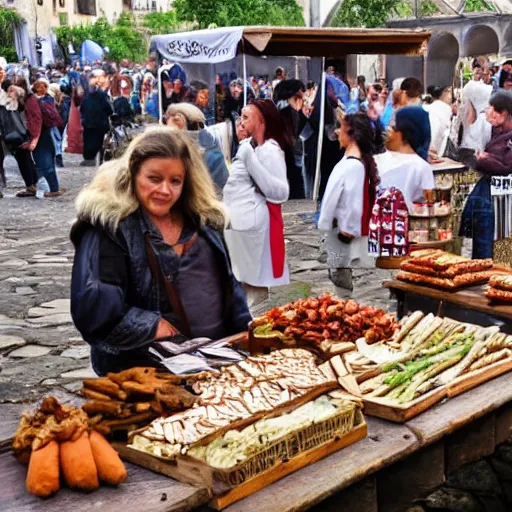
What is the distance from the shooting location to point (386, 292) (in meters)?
9.06

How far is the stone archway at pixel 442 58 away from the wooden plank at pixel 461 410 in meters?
27.0

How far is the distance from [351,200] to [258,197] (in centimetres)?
73

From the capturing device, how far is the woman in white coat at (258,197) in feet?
23.7

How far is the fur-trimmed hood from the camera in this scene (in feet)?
12.5

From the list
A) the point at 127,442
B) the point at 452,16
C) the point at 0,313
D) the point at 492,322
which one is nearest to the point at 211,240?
the point at 127,442

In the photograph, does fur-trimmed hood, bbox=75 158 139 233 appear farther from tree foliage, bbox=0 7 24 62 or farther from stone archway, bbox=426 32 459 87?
tree foliage, bbox=0 7 24 62

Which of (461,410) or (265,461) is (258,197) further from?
(265,461)

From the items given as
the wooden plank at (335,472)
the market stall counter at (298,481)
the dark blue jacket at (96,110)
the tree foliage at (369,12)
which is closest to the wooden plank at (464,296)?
the market stall counter at (298,481)

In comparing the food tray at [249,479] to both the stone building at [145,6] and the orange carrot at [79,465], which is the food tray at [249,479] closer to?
the orange carrot at [79,465]

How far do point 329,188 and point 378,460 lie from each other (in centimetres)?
436

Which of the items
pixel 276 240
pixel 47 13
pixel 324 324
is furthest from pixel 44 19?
pixel 324 324

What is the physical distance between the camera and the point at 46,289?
9.45m

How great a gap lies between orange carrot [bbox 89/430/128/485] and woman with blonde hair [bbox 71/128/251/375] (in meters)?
0.98

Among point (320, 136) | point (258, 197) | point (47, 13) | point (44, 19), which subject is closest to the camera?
point (258, 197)
